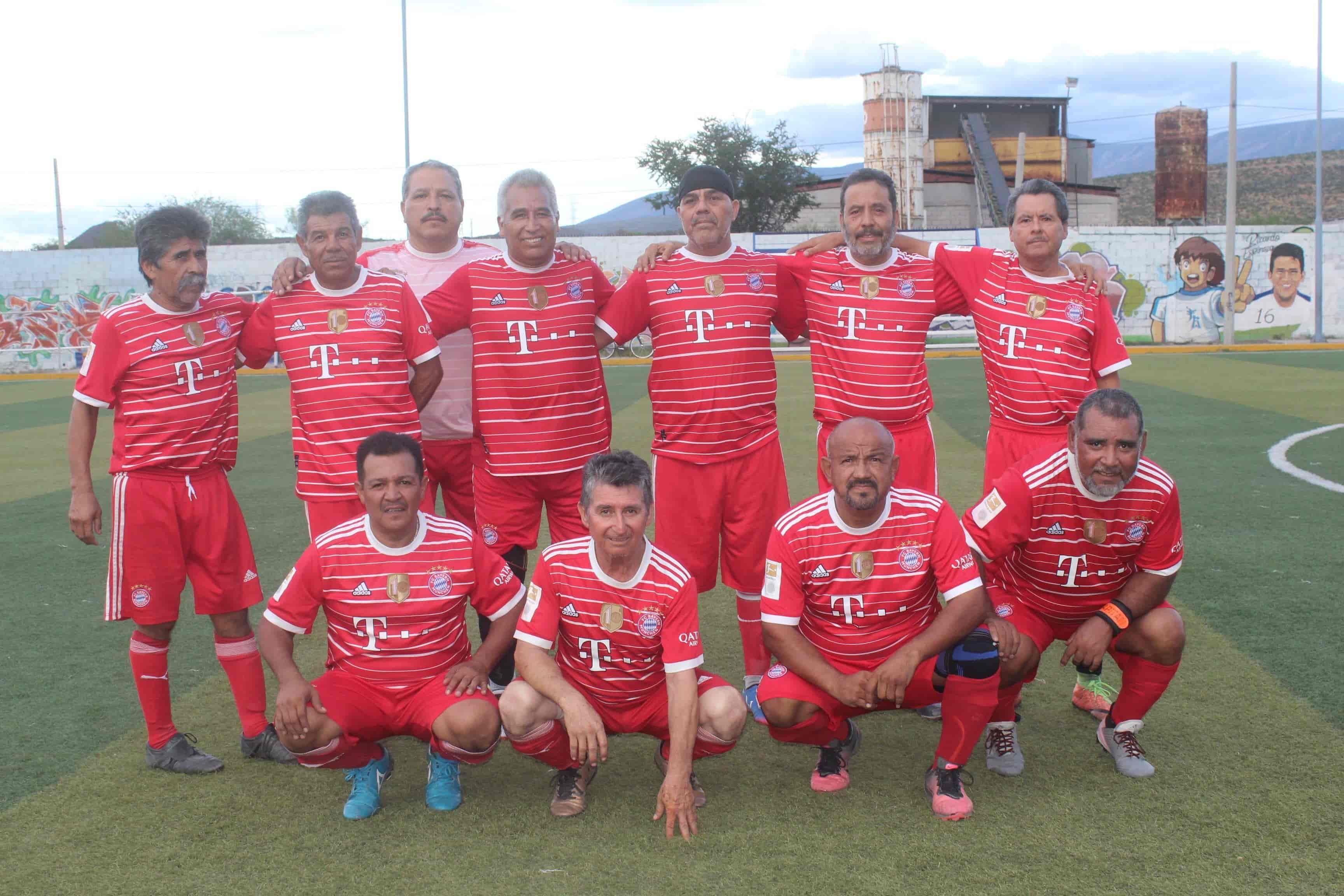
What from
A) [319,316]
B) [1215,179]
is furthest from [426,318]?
[1215,179]

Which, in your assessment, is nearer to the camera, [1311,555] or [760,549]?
[760,549]

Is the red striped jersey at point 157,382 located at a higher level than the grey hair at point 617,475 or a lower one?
higher

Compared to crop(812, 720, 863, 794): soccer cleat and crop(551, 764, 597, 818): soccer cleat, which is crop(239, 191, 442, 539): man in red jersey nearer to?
crop(551, 764, 597, 818): soccer cleat

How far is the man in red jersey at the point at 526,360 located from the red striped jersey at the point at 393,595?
2.49ft

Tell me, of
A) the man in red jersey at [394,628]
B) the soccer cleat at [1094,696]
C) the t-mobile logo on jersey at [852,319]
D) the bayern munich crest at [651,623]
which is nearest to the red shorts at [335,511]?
the man in red jersey at [394,628]

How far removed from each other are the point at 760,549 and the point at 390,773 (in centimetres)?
175

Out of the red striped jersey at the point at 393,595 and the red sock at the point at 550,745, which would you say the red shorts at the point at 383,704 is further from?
the red sock at the point at 550,745

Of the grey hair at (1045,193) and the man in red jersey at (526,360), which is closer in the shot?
the grey hair at (1045,193)

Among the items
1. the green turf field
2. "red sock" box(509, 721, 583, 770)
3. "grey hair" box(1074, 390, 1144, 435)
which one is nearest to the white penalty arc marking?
the green turf field

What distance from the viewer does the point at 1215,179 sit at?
50.3m

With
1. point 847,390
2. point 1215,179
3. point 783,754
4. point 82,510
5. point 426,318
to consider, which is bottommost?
point 783,754

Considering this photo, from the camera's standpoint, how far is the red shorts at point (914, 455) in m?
4.60

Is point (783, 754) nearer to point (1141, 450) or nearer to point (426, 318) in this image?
point (1141, 450)

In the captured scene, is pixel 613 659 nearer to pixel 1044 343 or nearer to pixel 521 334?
pixel 521 334
